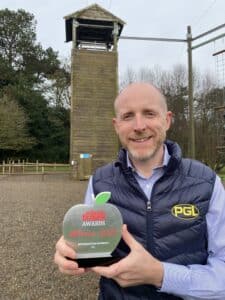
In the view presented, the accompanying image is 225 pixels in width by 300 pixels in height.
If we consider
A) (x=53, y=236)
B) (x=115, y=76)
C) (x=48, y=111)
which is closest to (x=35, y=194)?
(x=53, y=236)

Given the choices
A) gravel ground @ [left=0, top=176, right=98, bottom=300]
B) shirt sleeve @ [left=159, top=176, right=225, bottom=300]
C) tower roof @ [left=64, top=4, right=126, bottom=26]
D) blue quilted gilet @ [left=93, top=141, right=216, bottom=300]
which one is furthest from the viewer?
tower roof @ [left=64, top=4, right=126, bottom=26]

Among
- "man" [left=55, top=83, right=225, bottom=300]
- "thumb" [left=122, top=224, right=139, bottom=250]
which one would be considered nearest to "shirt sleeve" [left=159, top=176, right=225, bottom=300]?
"man" [left=55, top=83, right=225, bottom=300]

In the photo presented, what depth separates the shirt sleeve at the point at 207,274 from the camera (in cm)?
163

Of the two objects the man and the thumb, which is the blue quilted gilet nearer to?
the man

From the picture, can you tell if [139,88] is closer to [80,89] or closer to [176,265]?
[176,265]

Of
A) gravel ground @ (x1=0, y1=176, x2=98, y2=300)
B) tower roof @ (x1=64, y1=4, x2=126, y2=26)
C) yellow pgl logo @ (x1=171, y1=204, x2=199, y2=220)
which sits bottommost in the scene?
gravel ground @ (x1=0, y1=176, x2=98, y2=300)

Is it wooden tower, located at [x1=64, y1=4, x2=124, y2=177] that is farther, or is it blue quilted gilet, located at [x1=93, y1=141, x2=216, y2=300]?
wooden tower, located at [x1=64, y1=4, x2=124, y2=177]

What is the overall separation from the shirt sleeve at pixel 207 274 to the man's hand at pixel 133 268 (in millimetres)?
91

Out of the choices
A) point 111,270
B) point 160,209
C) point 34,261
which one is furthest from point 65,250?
point 34,261

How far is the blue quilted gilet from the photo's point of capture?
177 centimetres

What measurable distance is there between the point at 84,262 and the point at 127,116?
0.68 m

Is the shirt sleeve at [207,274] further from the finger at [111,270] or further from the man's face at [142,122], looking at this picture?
the man's face at [142,122]

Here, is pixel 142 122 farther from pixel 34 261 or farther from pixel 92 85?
pixel 92 85

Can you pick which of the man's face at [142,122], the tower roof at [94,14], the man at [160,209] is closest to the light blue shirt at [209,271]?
the man at [160,209]
